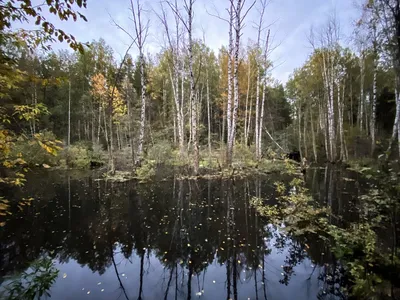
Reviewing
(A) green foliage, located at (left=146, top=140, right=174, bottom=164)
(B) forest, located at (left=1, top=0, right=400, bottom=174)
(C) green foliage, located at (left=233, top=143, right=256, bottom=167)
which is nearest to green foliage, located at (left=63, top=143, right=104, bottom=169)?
(B) forest, located at (left=1, top=0, right=400, bottom=174)

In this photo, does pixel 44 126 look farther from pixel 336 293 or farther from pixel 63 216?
pixel 336 293

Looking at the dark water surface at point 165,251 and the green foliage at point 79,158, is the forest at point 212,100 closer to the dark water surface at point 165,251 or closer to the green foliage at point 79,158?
the green foliage at point 79,158

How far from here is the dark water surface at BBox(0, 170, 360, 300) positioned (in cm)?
288

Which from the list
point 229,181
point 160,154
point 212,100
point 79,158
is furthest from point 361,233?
point 212,100

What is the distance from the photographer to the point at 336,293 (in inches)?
106

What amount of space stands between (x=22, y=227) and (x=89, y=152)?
14841 millimetres

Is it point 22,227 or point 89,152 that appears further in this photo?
point 89,152

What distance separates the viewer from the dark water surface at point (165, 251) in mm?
2877

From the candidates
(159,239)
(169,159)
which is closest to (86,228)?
(159,239)

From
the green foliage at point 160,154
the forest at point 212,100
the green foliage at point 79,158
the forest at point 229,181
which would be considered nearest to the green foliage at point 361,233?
the forest at point 229,181

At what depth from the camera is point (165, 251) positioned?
12.6ft

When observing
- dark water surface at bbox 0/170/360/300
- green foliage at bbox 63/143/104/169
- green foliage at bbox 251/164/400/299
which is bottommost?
dark water surface at bbox 0/170/360/300

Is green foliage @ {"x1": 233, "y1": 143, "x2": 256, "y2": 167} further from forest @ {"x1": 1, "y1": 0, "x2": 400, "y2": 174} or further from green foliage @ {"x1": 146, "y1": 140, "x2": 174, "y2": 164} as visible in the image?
green foliage @ {"x1": 146, "y1": 140, "x2": 174, "y2": 164}

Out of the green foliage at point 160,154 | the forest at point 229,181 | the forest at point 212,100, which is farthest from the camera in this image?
the green foliage at point 160,154
